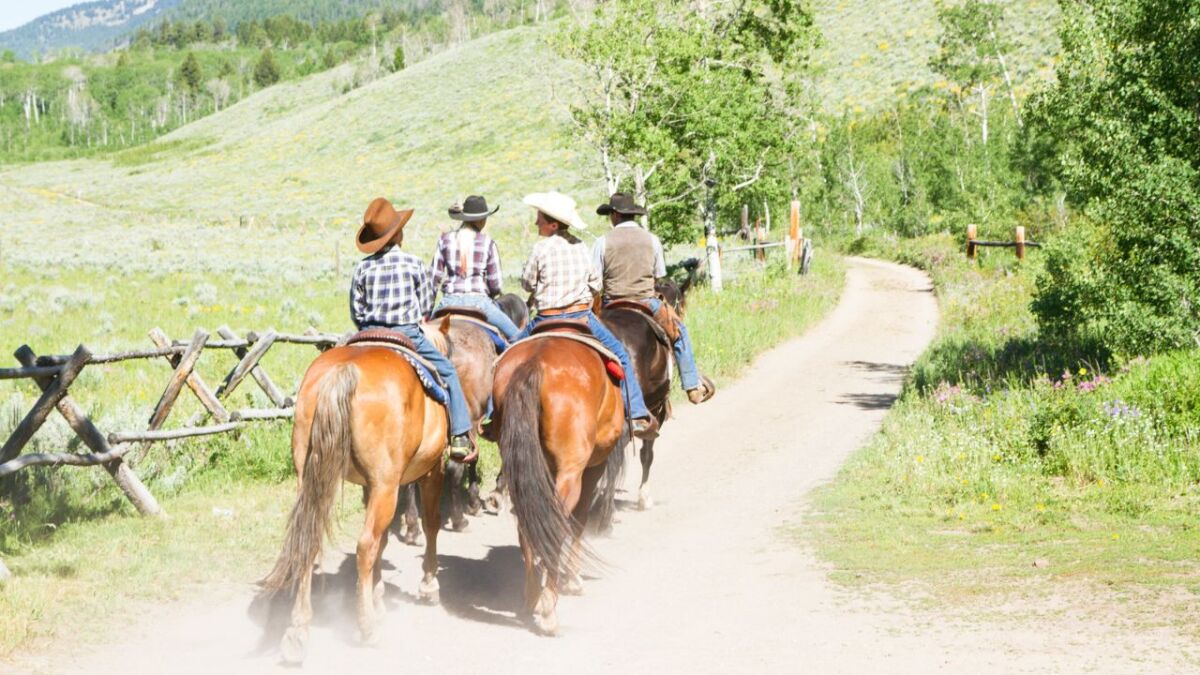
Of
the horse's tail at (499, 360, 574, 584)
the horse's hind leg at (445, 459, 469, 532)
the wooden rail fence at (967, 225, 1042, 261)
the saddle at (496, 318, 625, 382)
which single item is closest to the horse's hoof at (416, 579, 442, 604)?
the horse's tail at (499, 360, 574, 584)

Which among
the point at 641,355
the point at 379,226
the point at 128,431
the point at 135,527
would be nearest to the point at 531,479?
the point at 379,226

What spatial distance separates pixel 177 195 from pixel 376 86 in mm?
46025

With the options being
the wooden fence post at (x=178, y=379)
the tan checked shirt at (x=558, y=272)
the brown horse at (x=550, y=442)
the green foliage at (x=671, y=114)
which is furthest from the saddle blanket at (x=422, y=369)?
the green foliage at (x=671, y=114)

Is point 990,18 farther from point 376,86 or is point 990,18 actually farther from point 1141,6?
point 376,86

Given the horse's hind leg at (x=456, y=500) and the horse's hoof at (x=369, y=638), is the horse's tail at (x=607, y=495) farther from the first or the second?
the horse's hoof at (x=369, y=638)

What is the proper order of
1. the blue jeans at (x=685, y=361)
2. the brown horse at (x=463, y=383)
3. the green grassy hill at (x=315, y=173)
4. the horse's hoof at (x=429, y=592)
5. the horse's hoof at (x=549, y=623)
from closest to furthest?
the horse's hoof at (x=549, y=623) → the horse's hoof at (x=429, y=592) → the brown horse at (x=463, y=383) → the blue jeans at (x=685, y=361) → the green grassy hill at (x=315, y=173)

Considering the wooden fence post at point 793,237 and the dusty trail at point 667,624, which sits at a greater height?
the wooden fence post at point 793,237

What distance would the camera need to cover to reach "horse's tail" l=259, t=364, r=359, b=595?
6730mm

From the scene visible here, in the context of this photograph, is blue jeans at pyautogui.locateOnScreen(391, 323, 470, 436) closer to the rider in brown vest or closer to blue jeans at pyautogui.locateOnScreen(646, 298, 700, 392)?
the rider in brown vest

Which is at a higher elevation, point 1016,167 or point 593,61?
point 593,61

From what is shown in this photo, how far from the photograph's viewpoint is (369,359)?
7.05 meters

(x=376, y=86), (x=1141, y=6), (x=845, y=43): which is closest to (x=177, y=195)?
(x=376, y=86)

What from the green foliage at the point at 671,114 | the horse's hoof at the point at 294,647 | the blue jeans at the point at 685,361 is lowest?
the horse's hoof at the point at 294,647

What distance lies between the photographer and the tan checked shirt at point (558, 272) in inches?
335
